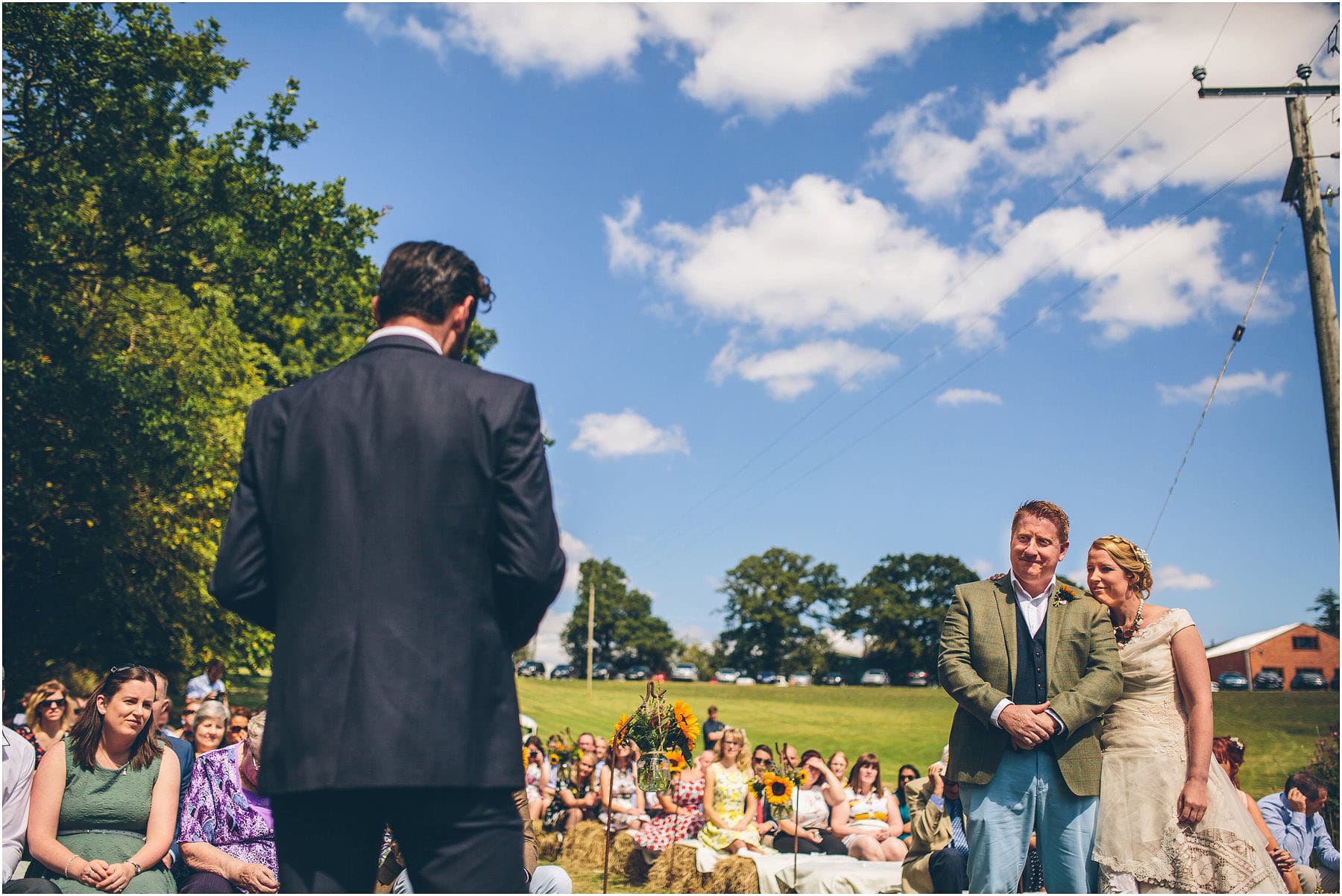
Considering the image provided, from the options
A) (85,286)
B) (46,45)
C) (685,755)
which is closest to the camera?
(685,755)

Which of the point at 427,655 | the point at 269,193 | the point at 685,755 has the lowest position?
the point at 685,755

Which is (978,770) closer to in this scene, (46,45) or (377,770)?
(377,770)

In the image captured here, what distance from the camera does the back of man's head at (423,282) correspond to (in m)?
2.32

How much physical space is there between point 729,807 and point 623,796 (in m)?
2.78

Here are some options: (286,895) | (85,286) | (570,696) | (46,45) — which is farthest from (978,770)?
(570,696)

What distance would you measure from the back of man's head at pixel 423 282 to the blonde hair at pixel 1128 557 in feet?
9.82

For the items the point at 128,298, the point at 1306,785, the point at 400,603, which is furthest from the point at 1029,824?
the point at 128,298

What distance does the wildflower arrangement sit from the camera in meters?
8.77

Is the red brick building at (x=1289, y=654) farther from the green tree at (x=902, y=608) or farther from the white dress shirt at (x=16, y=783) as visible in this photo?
the white dress shirt at (x=16, y=783)

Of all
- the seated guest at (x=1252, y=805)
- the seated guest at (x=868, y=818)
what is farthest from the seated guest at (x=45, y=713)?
the seated guest at (x=1252, y=805)

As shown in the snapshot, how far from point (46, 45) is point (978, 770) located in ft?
54.3

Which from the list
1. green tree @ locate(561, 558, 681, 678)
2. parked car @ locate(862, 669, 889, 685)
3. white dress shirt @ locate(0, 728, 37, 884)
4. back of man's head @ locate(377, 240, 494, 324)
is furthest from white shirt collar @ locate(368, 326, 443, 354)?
green tree @ locate(561, 558, 681, 678)

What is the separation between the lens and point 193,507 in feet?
65.6

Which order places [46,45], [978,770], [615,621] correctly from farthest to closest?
[615,621]
[46,45]
[978,770]
